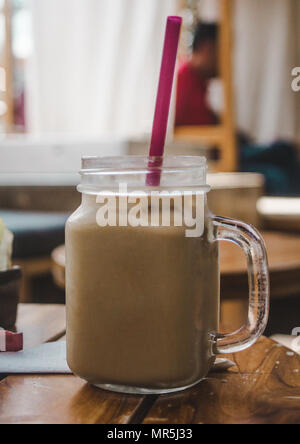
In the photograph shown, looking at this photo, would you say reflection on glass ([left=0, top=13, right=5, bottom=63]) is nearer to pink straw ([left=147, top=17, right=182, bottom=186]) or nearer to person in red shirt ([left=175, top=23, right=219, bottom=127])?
person in red shirt ([left=175, top=23, right=219, bottom=127])

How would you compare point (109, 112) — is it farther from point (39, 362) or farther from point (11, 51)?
point (39, 362)

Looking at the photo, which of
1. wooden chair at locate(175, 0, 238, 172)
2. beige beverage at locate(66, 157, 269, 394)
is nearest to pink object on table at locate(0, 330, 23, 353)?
beige beverage at locate(66, 157, 269, 394)

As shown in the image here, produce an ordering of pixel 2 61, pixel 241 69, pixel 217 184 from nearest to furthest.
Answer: pixel 217 184 → pixel 2 61 → pixel 241 69

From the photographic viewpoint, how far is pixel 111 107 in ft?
11.7

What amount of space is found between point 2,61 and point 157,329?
3.69 metres

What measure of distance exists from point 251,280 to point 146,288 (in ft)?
0.35

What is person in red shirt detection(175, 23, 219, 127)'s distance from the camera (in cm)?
373

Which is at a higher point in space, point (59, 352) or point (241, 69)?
point (241, 69)

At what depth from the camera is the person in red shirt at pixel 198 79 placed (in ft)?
12.2

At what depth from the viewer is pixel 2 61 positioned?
381 cm

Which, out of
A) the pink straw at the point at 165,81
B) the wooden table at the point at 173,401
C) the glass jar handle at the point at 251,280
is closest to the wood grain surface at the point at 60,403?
the wooden table at the point at 173,401

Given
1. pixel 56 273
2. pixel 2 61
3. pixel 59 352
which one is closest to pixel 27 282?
pixel 56 273
